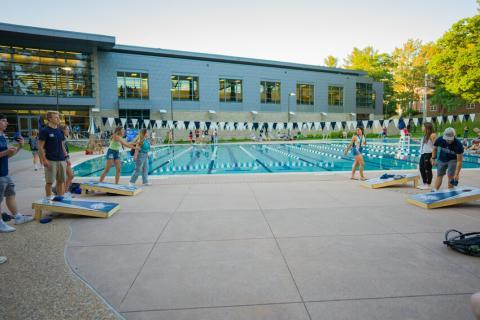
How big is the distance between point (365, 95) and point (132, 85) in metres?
37.9

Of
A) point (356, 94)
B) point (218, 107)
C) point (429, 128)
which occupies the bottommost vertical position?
point (429, 128)

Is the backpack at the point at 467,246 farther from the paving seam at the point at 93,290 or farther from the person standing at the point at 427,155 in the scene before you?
the person standing at the point at 427,155

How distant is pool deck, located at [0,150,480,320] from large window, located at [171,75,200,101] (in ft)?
101

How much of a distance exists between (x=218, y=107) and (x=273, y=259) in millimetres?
34752

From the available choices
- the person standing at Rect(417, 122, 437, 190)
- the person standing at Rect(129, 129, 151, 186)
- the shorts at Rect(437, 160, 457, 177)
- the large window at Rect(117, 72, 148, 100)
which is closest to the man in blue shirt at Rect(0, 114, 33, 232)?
the person standing at Rect(129, 129, 151, 186)

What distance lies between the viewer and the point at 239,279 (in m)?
3.10

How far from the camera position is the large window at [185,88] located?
115 ft

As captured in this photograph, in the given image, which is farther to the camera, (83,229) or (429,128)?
(429,128)

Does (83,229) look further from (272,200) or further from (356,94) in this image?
(356,94)

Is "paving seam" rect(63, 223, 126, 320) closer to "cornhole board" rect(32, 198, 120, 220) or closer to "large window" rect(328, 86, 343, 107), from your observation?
"cornhole board" rect(32, 198, 120, 220)

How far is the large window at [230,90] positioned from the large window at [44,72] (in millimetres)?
15343

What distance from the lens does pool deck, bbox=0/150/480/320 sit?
8.52 ft

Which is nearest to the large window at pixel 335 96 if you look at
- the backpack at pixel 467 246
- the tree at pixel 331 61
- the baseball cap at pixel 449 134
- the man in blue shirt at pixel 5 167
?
the tree at pixel 331 61

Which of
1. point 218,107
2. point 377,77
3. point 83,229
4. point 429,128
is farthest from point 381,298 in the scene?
point 377,77
